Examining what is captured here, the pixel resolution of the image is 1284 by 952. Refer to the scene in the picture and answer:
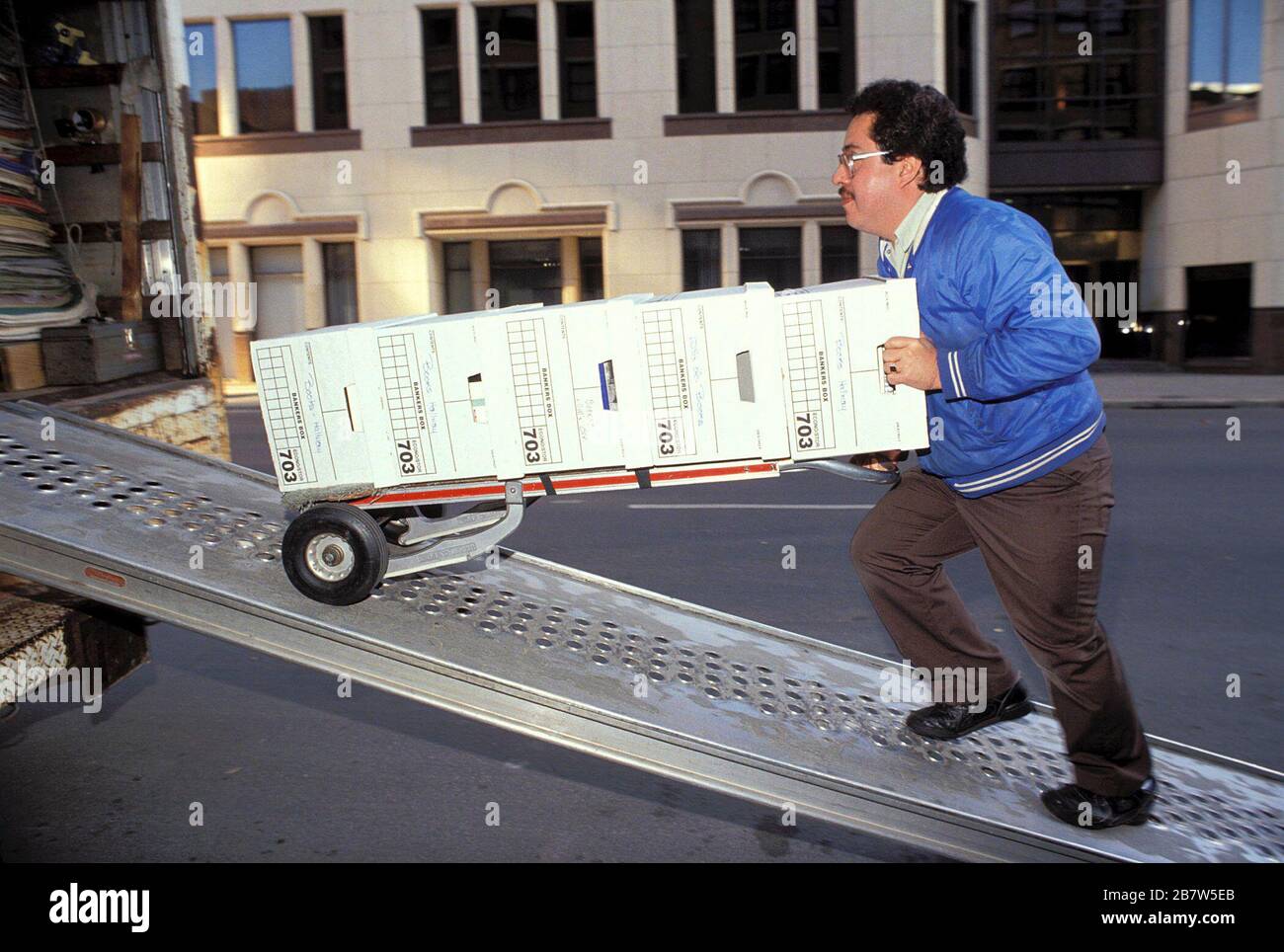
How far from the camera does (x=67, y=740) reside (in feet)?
15.5

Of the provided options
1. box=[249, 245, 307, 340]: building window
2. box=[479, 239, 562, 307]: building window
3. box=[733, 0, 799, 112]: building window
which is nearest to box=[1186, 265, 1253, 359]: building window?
box=[733, 0, 799, 112]: building window

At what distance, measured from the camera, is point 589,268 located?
83.6ft

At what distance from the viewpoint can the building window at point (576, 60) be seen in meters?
24.5

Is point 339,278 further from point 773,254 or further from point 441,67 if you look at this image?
point 773,254

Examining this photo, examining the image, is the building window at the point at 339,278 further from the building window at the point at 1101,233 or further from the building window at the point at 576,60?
the building window at the point at 1101,233

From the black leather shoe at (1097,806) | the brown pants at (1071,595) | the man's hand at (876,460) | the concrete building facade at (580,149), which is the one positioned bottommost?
the black leather shoe at (1097,806)

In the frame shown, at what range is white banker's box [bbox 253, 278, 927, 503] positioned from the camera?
3.24 m

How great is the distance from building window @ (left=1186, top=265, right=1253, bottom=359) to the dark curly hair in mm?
24242

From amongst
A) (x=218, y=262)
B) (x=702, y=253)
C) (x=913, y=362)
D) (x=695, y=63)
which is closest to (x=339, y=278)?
(x=218, y=262)

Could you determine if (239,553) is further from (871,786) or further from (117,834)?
(871,786)

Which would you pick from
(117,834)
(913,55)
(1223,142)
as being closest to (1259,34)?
(1223,142)

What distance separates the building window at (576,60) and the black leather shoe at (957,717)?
22.5 metres

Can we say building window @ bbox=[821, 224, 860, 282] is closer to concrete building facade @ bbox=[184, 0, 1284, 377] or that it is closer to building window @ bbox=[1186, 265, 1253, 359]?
concrete building facade @ bbox=[184, 0, 1284, 377]

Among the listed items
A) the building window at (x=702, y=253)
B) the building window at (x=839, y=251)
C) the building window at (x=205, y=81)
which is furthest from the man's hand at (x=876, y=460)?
the building window at (x=205, y=81)
